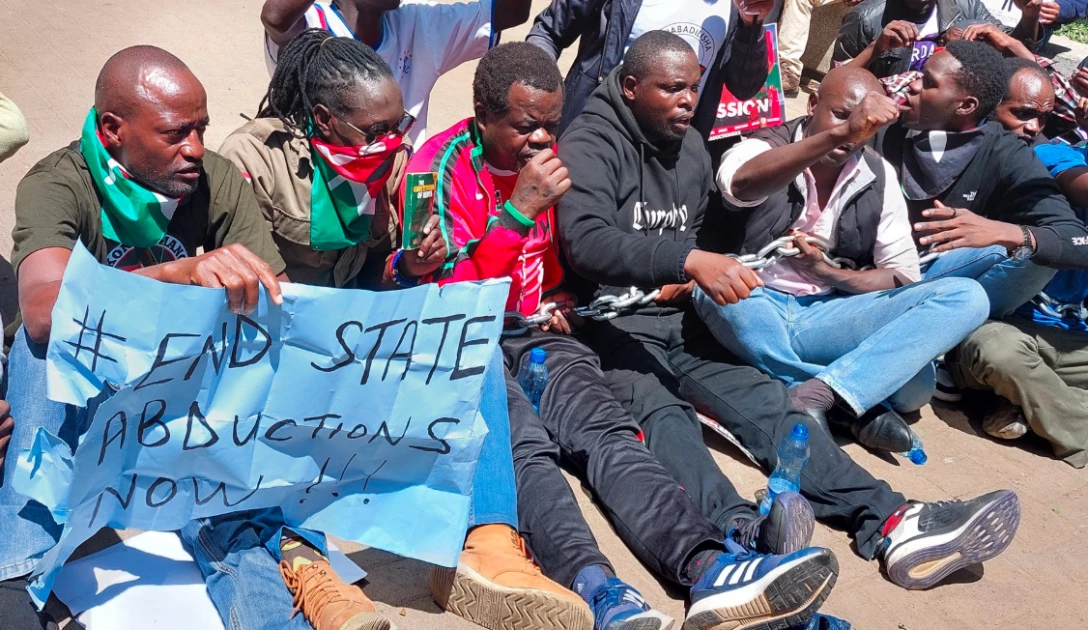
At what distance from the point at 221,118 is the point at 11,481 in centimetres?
376

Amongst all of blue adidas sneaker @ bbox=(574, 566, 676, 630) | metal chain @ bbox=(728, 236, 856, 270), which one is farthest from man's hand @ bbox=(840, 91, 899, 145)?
→ blue adidas sneaker @ bbox=(574, 566, 676, 630)

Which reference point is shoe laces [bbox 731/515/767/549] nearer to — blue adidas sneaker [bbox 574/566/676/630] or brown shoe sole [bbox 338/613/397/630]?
blue adidas sneaker [bbox 574/566/676/630]

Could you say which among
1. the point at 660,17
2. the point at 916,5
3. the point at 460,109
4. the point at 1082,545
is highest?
the point at 660,17

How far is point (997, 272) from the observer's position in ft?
15.3

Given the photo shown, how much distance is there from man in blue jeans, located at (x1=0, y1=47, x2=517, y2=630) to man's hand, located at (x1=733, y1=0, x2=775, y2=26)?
2.61m

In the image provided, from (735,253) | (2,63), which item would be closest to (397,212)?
(735,253)

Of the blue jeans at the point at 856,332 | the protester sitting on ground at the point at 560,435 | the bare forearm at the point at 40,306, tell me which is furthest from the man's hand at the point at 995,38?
the bare forearm at the point at 40,306

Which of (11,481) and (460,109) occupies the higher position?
(11,481)

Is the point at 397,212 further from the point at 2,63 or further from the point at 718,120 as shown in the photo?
the point at 2,63

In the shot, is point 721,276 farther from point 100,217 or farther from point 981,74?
point 100,217

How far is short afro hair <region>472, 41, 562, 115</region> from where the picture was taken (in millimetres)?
3732

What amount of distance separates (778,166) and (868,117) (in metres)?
0.37

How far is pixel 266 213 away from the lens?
3.56 meters

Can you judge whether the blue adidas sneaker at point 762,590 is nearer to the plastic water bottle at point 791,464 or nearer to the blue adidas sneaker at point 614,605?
the blue adidas sneaker at point 614,605
